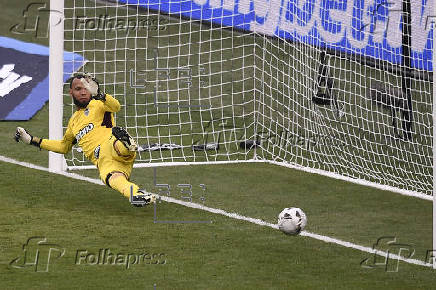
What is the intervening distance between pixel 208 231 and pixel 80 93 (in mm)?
1910

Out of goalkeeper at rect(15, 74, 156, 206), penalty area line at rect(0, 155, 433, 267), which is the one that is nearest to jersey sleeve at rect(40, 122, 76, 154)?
goalkeeper at rect(15, 74, 156, 206)

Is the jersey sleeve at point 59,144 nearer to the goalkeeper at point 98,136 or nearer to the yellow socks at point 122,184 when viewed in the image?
the goalkeeper at point 98,136

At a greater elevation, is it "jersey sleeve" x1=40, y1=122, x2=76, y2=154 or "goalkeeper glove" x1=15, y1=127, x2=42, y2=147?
"goalkeeper glove" x1=15, y1=127, x2=42, y2=147

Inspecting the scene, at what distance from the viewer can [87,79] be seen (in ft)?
40.6

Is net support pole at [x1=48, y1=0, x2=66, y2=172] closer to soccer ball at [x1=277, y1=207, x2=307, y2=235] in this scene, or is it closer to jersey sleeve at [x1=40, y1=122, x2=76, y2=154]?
jersey sleeve at [x1=40, y1=122, x2=76, y2=154]

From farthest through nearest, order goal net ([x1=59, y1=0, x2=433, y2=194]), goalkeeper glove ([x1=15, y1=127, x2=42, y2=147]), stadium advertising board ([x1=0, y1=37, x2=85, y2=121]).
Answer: stadium advertising board ([x1=0, y1=37, x2=85, y2=121]) → goal net ([x1=59, y1=0, x2=433, y2=194]) → goalkeeper glove ([x1=15, y1=127, x2=42, y2=147])

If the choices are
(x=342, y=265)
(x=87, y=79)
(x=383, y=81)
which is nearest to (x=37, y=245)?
(x=87, y=79)

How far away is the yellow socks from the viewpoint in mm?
11727

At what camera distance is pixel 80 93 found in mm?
12391

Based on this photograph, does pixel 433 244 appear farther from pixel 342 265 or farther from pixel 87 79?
pixel 87 79

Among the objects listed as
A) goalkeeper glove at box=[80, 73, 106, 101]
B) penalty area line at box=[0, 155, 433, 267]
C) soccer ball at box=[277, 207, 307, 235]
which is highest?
goalkeeper glove at box=[80, 73, 106, 101]

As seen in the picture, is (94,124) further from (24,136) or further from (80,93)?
(24,136)

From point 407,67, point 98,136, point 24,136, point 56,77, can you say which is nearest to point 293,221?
point 98,136

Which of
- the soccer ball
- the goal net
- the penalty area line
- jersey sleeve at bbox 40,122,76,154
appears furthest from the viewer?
the goal net
